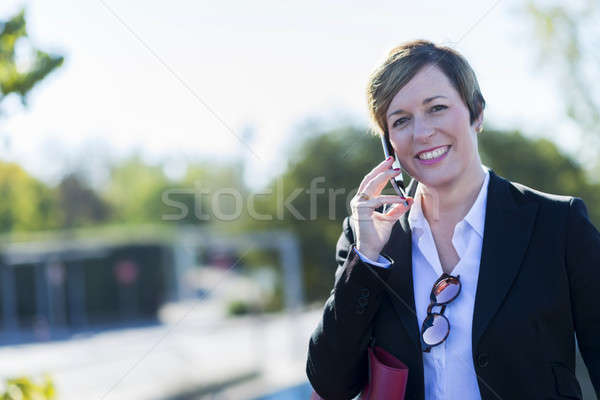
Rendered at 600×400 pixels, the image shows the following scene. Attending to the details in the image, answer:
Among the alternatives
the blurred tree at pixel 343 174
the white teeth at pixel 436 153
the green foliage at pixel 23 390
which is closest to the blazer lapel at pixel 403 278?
the white teeth at pixel 436 153

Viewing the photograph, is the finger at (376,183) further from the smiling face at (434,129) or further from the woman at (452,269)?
the smiling face at (434,129)

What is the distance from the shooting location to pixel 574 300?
173 centimetres

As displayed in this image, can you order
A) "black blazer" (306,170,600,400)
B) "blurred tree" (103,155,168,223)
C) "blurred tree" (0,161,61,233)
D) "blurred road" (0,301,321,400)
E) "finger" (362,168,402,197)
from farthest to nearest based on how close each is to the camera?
"blurred tree" (103,155,168,223)
"blurred tree" (0,161,61,233)
"blurred road" (0,301,321,400)
"finger" (362,168,402,197)
"black blazer" (306,170,600,400)

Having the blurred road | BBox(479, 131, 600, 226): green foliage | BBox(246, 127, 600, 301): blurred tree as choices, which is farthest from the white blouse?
BBox(479, 131, 600, 226): green foliage

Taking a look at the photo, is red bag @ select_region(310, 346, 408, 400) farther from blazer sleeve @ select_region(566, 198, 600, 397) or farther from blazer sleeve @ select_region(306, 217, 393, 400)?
blazer sleeve @ select_region(566, 198, 600, 397)

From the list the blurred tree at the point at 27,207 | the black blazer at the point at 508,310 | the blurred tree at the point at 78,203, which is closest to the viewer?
the black blazer at the point at 508,310

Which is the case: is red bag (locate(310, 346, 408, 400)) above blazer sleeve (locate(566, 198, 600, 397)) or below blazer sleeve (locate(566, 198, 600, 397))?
below

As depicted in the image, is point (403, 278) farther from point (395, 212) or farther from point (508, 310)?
point (508, 310)

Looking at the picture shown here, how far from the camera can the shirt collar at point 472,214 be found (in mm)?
1927

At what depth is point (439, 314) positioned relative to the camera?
1823mm

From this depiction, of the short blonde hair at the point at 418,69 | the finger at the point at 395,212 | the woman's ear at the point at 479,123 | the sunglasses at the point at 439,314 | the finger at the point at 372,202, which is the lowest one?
the sunglasses at the point at 439,314

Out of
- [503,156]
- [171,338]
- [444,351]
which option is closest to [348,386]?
[444,351]

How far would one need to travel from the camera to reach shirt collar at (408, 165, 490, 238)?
1.93m

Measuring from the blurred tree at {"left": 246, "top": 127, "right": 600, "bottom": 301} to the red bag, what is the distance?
746cm
